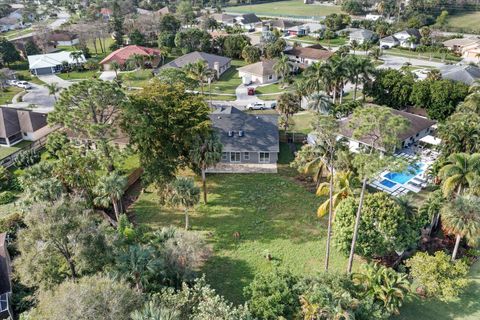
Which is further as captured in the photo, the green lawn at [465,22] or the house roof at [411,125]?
the green lawn at [465,22]

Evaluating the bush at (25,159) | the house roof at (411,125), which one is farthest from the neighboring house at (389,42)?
the bush at (25,159)

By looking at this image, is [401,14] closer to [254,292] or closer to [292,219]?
[292,219]

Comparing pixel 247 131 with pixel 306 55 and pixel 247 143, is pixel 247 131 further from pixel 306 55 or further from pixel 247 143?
pixel 306 55

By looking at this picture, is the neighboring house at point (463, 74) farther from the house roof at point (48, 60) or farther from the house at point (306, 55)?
the house roof at point (48, 60)

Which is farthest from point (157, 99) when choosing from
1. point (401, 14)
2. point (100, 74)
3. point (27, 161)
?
point (401, 14)

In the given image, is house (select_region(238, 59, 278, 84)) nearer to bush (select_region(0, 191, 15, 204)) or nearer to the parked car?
the parked car

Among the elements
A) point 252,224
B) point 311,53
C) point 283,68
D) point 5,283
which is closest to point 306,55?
point 311,53

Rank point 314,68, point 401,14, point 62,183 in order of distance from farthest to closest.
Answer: point 401,14, point 314,68, point 62,183
